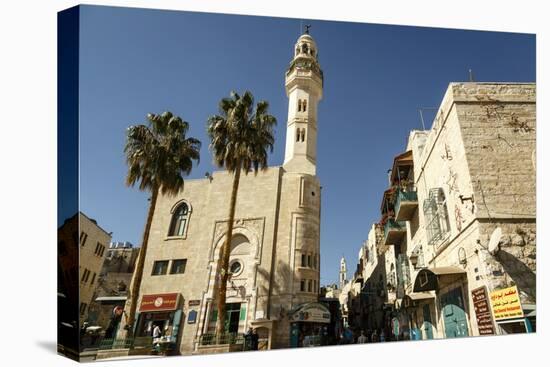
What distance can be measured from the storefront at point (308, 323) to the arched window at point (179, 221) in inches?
326

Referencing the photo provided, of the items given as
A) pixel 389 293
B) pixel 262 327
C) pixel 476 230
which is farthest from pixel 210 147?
pixel 389 293

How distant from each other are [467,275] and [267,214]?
11.1 m

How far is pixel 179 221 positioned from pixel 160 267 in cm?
291

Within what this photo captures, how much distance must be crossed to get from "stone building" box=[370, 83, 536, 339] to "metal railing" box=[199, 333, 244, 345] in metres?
7.19

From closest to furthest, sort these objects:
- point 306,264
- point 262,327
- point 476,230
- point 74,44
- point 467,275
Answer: point 74,44 < point 476,230 < point 467,275 < point 262,327 < point 306,264

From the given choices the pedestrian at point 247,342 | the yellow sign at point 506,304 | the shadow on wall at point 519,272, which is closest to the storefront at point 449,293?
the shadow on wall at point 519,272

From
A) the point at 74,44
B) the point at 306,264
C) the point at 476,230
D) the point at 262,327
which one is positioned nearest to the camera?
the point at 74,44

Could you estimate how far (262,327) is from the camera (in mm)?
17984

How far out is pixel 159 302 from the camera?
18922 millimetres

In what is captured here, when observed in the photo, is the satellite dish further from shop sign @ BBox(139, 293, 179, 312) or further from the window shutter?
shop sign @ BBox(139, 293, 179, 312)

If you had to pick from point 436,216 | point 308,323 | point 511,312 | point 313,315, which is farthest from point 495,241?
point 308,323

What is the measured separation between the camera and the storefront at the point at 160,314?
59.2 ft

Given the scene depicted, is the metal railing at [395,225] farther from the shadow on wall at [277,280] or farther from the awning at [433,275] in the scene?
the awning at [433,275]
